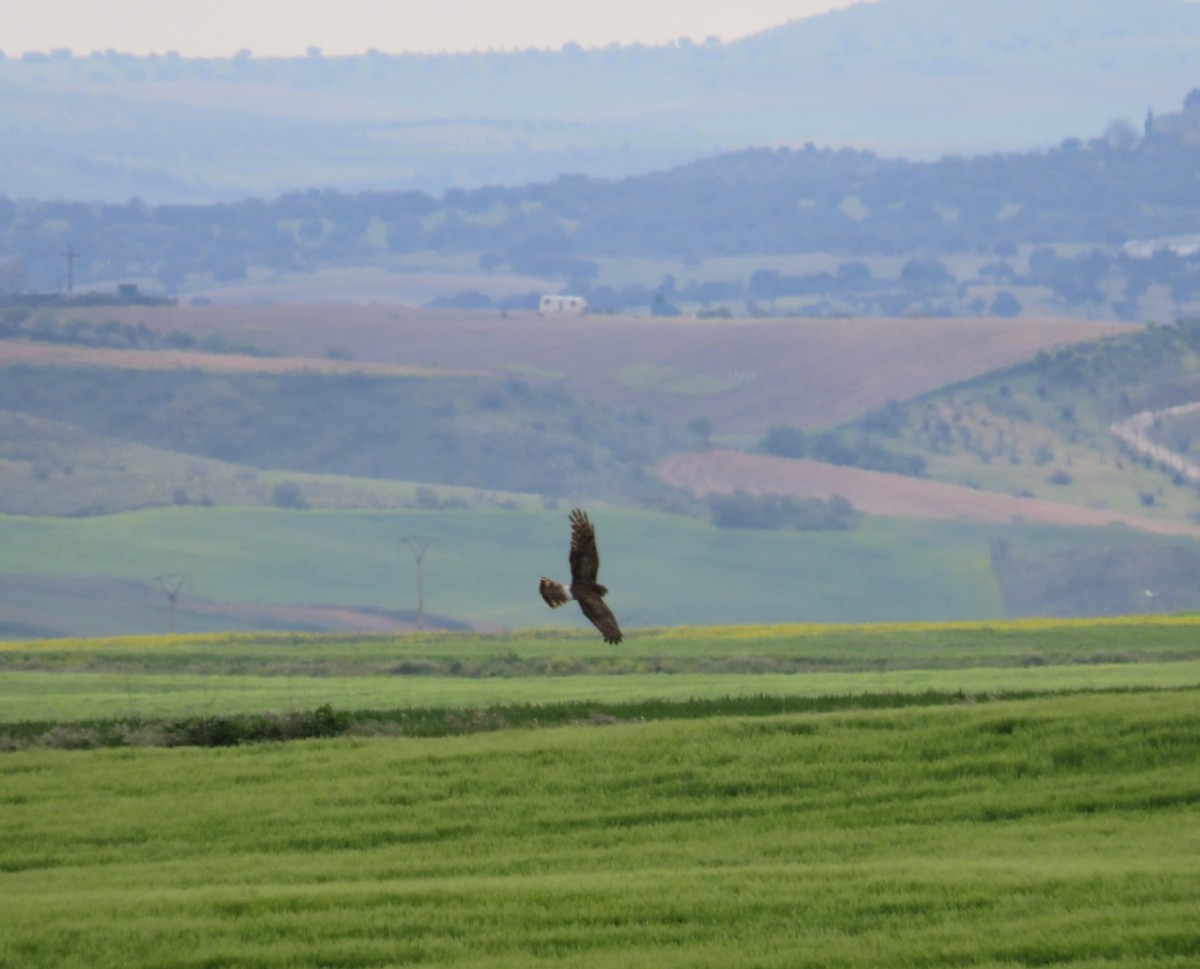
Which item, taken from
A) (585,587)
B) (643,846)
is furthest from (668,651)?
(585,587)

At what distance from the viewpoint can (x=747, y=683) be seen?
42625mm

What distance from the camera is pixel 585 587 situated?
667 inches

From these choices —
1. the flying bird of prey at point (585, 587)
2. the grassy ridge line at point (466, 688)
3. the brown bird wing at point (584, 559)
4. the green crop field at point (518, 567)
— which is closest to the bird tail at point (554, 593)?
the flying bird of prey at point (585, 587)

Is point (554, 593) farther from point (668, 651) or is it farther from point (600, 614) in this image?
point (668, 651)

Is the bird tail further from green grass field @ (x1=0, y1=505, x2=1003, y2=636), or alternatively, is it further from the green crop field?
green grass field @ (x1=0, y1=505, x2=1003, y2=636)

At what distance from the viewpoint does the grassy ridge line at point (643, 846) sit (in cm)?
1723

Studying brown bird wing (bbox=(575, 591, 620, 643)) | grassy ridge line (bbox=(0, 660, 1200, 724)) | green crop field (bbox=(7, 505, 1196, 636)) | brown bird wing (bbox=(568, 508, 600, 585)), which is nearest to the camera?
brown bird wing (bbox=(575, 591, 620, 643))

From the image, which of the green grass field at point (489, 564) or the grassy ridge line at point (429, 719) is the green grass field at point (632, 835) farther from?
the green grass field at point (489, 564)

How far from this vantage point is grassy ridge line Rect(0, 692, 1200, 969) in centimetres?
1723

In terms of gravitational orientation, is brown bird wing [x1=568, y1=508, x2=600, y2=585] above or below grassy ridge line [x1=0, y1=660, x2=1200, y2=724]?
above

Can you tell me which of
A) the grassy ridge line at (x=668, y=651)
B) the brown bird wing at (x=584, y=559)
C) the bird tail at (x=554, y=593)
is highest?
the brown bird wing at (x=584, y=559)

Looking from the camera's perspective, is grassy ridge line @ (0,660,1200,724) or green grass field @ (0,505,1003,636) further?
green grass field @ (0,505,1003,636)

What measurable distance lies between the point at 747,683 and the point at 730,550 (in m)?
140

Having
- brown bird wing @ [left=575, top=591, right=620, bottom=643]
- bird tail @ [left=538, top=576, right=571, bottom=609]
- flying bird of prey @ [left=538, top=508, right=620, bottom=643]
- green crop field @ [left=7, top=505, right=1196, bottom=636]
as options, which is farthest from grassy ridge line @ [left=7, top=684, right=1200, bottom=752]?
green crop field @ [left=7, top=505, right=1196, bottom=636]
